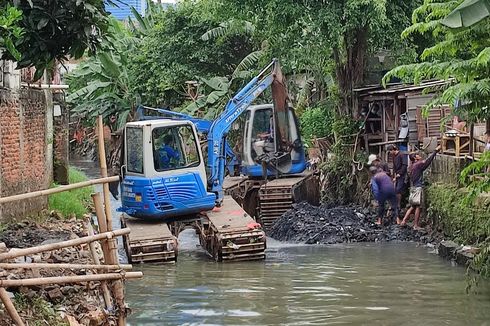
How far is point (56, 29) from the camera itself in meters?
9.66

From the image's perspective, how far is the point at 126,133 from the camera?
1867 cm

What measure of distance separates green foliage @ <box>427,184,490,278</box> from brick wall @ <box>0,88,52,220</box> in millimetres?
7821

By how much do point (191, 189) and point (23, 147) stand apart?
11.1 ft

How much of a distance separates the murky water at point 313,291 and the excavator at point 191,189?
0.46 m

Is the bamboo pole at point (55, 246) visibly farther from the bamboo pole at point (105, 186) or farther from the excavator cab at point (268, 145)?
the excavator cab at point (268, 145)

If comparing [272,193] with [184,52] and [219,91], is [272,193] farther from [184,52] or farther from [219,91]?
[184,52]

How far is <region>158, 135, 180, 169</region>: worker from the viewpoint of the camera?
60.3ft

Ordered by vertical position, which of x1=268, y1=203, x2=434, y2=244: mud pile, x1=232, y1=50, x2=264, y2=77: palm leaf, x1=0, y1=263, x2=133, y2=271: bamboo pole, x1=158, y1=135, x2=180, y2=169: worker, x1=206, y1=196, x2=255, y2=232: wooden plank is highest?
x1=232, y1=50, x2=264, y2=77: palm leaf

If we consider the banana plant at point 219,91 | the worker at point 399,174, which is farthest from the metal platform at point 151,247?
the banana plant at point 219,91

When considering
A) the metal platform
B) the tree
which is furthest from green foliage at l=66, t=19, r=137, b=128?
the metal platform

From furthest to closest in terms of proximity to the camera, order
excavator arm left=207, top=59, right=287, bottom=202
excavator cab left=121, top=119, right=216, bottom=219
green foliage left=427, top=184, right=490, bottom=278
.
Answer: excavator arm left=207, top=59, right=287, bottom=202 < excavator cab left=121, top=119, right=216, bottom=219 < green foliage left=427, top=184, right=490, bottom=278

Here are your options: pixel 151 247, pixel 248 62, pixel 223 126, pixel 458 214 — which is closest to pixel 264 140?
pixel 223 126

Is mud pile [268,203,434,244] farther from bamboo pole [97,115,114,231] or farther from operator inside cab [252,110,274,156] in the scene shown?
bamboo pole [97,115,114,231]

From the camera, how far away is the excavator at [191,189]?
17188 millimetres
